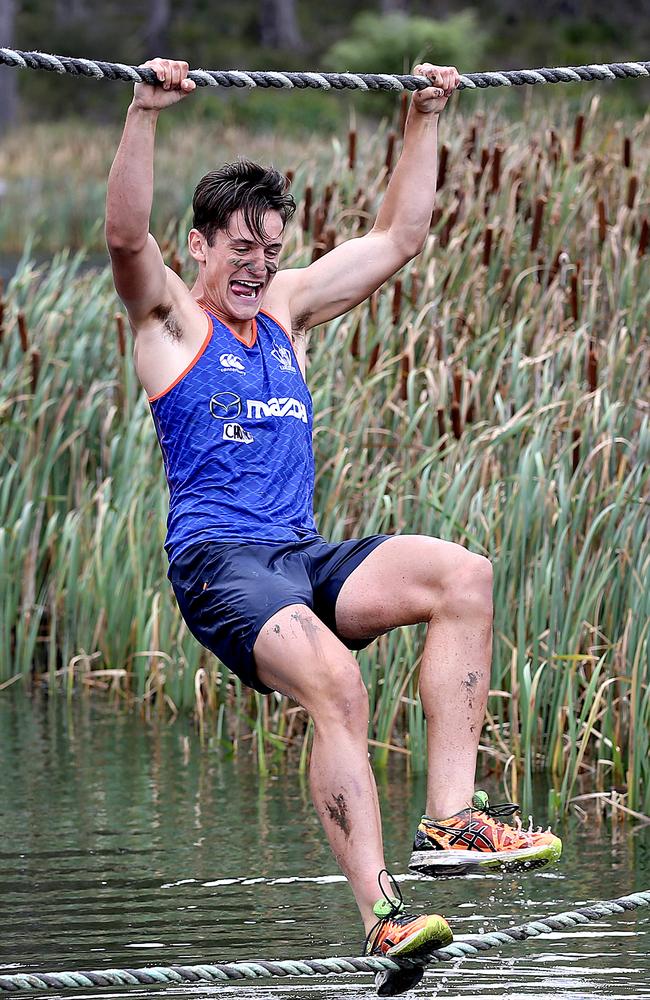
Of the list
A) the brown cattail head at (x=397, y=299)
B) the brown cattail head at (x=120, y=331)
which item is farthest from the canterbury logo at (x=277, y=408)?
the brown cattail head at (x=120, y=331)

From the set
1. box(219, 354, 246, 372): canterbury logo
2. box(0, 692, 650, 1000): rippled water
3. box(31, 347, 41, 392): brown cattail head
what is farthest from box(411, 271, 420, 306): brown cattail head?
box(219, 354, 246, 372): canterbury logo

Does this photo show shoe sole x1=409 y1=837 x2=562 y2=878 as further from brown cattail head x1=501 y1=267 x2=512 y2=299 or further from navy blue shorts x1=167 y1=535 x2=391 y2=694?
brown cattail head x1=501 y1=267 x2=512 y2=299

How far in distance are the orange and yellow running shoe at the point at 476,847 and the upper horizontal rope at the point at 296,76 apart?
1.78 metres

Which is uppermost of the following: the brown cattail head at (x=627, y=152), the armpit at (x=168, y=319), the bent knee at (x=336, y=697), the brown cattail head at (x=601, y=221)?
the brown cattail head at (x=627, y=152)

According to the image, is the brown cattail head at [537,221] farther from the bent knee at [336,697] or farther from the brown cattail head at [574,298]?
the bent knee at [336,697]

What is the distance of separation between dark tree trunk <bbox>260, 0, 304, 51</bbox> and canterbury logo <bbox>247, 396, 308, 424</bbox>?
37043 millimetres

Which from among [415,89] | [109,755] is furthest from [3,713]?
[415,89]

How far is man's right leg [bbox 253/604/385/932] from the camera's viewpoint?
3.73 metres

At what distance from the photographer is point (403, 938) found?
360 cm

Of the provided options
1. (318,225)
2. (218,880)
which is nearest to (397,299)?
(318,225)

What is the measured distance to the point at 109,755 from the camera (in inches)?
265

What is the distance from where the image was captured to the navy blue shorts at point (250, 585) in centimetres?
390

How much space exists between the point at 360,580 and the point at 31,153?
852 inches

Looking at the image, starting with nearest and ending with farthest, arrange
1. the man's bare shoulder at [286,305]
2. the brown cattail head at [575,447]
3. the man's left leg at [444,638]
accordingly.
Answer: the man's left leg at [444,638], the man's bare shoulder at [286,305], the brown cattail head at [575,447]
